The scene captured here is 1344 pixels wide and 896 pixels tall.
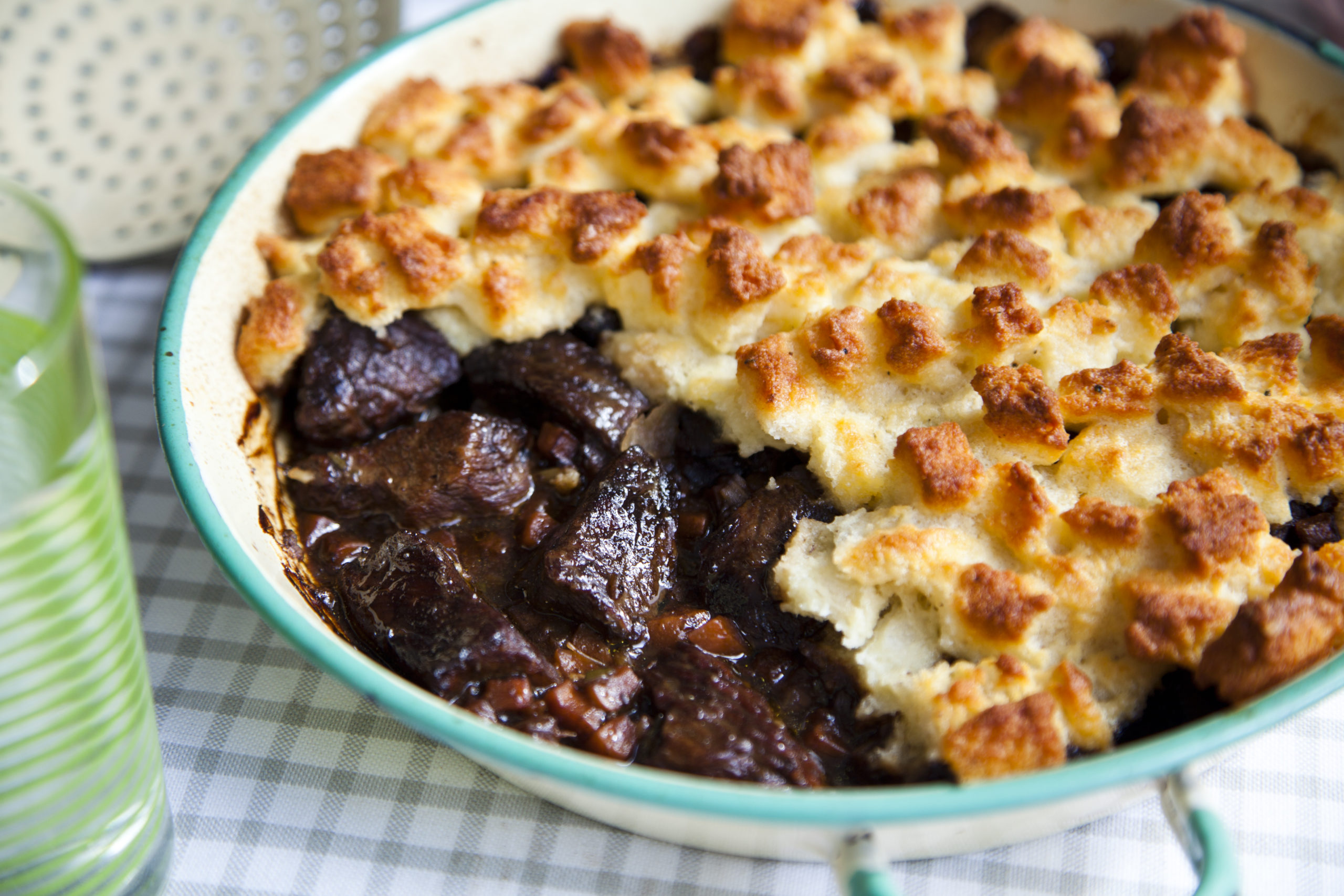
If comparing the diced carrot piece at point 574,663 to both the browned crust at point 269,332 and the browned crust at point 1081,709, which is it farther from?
the browned crust at point 269,332

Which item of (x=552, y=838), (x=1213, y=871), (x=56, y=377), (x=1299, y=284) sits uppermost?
(x=56, y=377)

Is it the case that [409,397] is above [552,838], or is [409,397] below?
above

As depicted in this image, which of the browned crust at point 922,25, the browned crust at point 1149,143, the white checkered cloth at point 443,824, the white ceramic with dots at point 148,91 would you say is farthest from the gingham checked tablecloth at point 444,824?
the browned crust at point 922,25

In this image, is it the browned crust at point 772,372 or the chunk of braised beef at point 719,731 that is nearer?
the chunk of braised beef at point 719,731

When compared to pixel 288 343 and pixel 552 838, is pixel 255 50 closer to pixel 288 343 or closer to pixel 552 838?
pixel 288 343

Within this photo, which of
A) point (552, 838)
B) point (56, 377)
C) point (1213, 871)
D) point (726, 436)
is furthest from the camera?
point (726, 436)

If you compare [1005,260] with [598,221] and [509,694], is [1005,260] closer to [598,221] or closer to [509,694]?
[598,221]

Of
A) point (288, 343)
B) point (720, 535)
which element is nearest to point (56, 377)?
point (288, 343)
